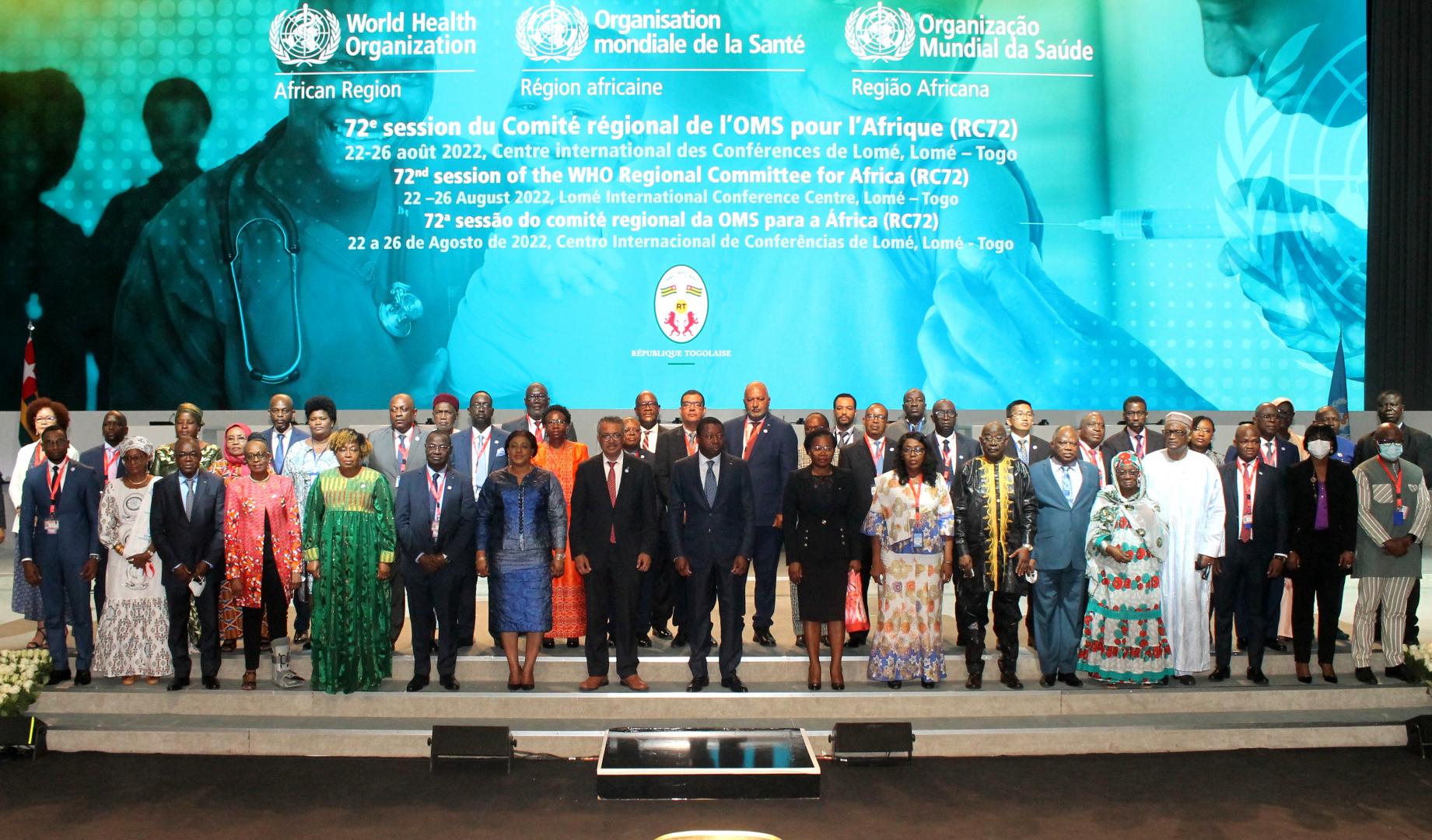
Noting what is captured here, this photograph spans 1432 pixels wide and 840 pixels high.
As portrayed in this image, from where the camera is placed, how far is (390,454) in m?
6.39

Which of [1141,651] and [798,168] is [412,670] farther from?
[798,168]

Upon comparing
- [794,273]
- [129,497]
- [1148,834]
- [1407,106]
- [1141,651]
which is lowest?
[1148,834]

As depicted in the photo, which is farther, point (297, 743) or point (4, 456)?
Answer: point (4, 456)

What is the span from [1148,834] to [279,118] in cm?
805

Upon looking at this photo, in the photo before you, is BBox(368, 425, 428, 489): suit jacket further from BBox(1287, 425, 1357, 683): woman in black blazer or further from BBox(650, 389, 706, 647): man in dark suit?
BBox(1287, 425, 1357, 683): woman in black blazer

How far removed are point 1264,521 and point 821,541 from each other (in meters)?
2.50

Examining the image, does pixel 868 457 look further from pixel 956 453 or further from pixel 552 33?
pixel 552 33

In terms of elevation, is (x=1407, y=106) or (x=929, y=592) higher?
(x=1407, y=106)

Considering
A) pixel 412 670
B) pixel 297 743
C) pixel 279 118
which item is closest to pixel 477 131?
pixel 279 118

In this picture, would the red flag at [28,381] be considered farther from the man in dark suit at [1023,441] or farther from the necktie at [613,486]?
the man in dark suit at [1023,441]

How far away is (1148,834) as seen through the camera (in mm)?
4344

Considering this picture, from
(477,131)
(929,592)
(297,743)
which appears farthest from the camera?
(477,131)

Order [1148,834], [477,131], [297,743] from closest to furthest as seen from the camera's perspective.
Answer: [1148,834]
[297,743]
[477,131]

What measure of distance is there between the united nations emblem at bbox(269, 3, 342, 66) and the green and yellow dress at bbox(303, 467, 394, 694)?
4641 mm
